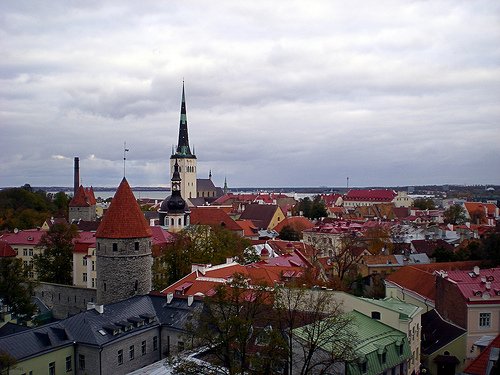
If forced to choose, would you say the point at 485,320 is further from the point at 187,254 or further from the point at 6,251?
the point at 6,251

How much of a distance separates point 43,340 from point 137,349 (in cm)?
428

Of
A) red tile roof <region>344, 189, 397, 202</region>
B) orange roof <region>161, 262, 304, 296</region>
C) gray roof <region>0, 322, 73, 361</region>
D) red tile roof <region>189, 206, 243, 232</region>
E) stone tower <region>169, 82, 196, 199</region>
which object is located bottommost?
gray roof <region>0, 322, 73, 361</region>

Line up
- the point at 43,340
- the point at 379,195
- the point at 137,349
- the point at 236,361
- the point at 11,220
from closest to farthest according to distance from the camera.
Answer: the point at 236,361, the point at 43,340, the point at 137,349, the point at 11,220, the point at 379,195

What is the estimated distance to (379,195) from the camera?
146 metres

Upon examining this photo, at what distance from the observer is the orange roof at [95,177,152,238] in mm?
30641

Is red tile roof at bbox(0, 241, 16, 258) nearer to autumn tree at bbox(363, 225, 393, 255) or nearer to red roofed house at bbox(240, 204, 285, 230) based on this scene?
autumn tree at bbox(363, 225, 393, 255)

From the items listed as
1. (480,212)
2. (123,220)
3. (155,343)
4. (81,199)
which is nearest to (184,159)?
(81,199)

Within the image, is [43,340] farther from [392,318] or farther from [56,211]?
[56,211]

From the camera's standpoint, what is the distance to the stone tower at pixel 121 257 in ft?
99.7

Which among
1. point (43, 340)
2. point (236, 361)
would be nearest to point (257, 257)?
point (43, 340)

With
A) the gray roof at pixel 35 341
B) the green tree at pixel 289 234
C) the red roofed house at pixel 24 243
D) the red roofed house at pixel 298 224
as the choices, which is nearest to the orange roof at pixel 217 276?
the gray roof at pixel 35 341

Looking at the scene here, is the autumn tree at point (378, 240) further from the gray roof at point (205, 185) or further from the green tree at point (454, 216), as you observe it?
the gray roof at point (205, 185)

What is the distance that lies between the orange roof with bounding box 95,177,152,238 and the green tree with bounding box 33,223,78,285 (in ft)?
49.8

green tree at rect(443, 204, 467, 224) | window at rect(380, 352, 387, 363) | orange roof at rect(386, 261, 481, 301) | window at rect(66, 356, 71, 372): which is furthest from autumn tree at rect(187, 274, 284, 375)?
green tree at rect(443, 204, 467, 224)
